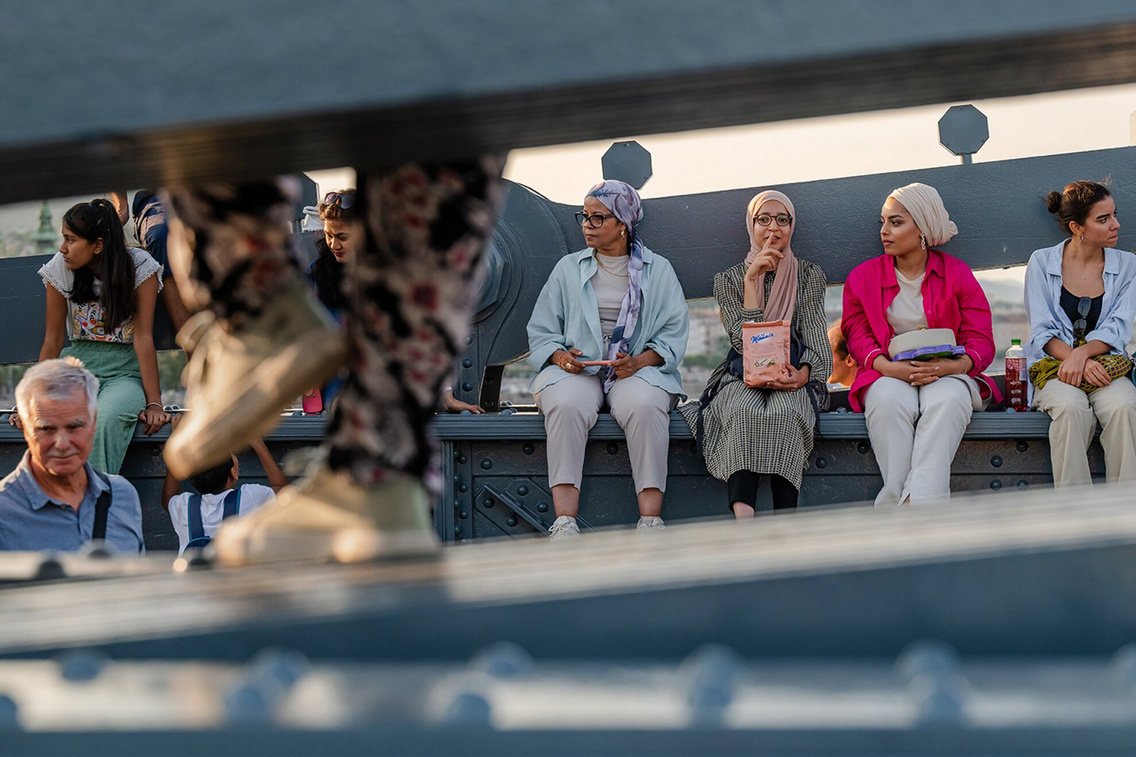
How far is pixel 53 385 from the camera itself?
293 centimetres

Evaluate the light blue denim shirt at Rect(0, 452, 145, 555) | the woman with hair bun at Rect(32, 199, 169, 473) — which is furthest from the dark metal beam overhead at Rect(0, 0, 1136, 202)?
the woman with hair bun at Rect(32, 199, 169, 473)

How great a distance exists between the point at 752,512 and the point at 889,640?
3069 mm

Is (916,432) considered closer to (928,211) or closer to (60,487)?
(928,211)

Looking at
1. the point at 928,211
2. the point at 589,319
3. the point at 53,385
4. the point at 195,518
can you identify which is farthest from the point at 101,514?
the point at 928,211

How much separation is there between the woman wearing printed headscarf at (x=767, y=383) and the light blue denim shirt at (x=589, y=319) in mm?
168

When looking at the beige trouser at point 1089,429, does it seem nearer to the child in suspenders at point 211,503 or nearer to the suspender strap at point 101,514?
the child in suspenders at point 211,503

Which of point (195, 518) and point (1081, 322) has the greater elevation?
point (1081, 322)

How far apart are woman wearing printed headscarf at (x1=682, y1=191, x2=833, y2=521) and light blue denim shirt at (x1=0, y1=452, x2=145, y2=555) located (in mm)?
1879

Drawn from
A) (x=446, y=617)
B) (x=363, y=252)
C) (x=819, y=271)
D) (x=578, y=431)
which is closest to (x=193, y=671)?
(x=446, y=617)

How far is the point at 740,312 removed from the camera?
→ 13.6 ft

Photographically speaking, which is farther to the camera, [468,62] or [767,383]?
[767,383]

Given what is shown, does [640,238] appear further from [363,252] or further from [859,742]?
[859,742]

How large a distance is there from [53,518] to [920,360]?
106 inches

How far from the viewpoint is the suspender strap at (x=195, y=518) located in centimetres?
345
